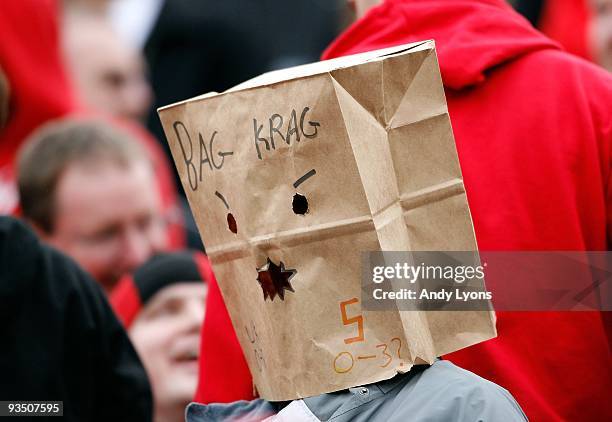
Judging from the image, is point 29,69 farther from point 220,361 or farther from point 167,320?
point 220,361

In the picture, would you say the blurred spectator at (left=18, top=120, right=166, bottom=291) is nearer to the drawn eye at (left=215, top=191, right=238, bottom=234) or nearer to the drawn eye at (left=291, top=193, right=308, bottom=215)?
the drawn eye at (left=215, top=191, right=238, bottom=234)

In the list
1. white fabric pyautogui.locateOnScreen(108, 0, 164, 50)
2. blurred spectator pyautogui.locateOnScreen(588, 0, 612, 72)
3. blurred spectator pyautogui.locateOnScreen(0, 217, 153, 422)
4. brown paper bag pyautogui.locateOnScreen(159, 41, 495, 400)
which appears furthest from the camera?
white fabric pyautogui.locateOnScreen(108, 0, 164, 50)

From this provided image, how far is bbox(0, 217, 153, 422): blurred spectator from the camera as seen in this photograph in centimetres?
305

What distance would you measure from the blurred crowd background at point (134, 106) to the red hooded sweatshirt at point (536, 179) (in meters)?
1.46

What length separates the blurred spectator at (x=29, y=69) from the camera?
5438 millimetres

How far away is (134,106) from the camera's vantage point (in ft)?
22.8

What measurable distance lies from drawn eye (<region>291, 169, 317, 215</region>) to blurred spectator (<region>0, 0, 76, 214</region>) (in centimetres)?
337

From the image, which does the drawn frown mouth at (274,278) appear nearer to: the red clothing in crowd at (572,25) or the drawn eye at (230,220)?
the drawn eye at (230,220)

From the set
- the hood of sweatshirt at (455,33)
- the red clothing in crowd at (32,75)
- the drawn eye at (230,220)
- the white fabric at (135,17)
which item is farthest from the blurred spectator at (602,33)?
the white fabric at (135,17)

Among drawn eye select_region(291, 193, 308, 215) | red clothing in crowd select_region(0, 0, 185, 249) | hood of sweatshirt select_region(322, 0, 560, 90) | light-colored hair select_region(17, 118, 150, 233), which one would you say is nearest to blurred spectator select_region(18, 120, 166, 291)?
light-colored hair select_region(17, 118, 150, 233)

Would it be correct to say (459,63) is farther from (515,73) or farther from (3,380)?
(3,380)

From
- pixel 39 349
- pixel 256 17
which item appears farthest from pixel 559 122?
A: pixel 256 17

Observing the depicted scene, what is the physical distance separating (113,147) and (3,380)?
1.63 metres

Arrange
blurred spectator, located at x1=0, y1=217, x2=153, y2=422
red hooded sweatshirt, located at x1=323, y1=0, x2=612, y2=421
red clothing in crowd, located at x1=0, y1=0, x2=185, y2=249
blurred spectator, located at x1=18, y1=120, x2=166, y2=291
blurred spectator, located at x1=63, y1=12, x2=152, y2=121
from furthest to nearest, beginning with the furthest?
blurred spectator, located at x1=63, y1=12, x2=152, y2=121 → red clothing in crowd, located at x1=0, y1=0, x2=185, y2=249 → blurred spectator, located at x1=18, y1=120, x2=166, y2=291 → blurred spectator, located at x1=0, y1=217, x2=153, y2=422 → red hooded sweatshirt, located at x1=323, y1=0, x2=612, y2=421
